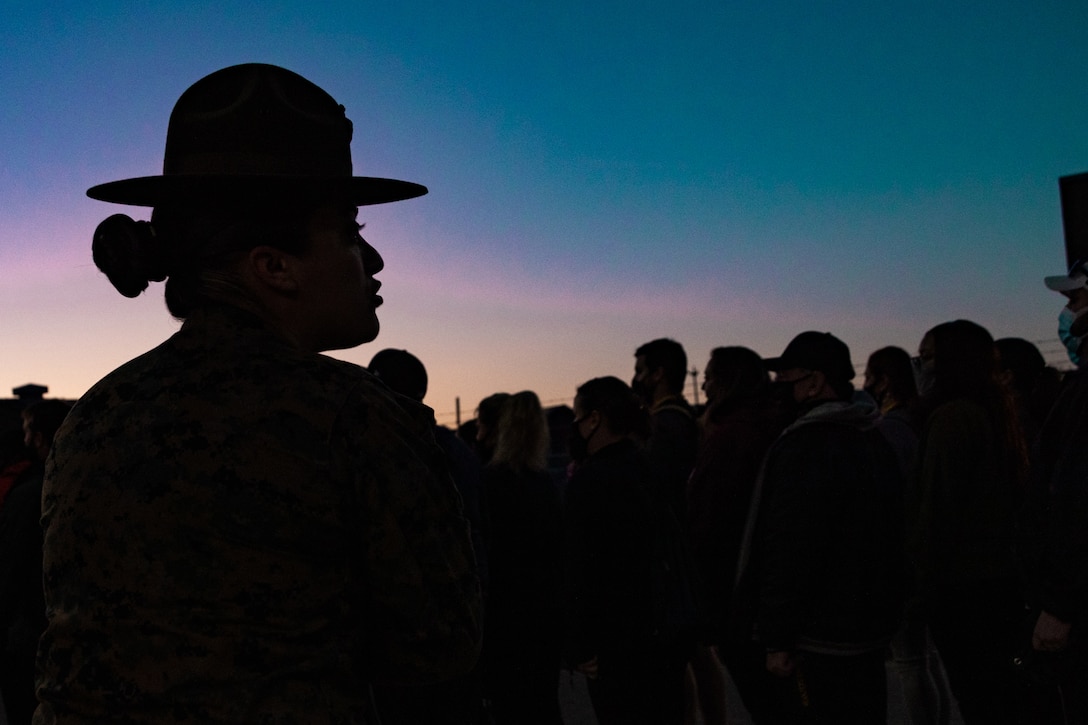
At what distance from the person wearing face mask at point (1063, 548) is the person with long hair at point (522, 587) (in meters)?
2.73

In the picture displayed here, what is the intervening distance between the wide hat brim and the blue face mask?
9.60 ft

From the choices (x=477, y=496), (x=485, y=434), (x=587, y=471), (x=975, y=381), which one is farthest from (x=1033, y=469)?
(x=485, y=434)

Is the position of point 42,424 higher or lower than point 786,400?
higher

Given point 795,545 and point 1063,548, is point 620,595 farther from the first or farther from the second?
point 1063,548

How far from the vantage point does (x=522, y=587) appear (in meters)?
5.53

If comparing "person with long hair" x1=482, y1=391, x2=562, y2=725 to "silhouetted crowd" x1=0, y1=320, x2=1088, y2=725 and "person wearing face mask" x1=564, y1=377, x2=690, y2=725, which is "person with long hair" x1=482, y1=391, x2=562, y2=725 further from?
"person wearing face mask" x1=564, y1=377, x2=690, y2=725

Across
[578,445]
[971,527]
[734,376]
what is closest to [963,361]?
[971,527]

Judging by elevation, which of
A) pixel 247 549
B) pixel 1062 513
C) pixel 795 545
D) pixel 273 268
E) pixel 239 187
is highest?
pixel 239 187

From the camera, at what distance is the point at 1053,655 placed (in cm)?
326

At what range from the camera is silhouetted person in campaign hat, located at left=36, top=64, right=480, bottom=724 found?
1.43 metres

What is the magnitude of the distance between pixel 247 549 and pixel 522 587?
4.22 metres

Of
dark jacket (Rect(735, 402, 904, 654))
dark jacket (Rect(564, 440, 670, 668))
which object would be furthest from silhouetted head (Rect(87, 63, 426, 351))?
dark jacket (Rect(564, 440, 670, 668))

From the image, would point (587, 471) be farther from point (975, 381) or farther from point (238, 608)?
point (238, 608)

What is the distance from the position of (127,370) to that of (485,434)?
4.77 meters
